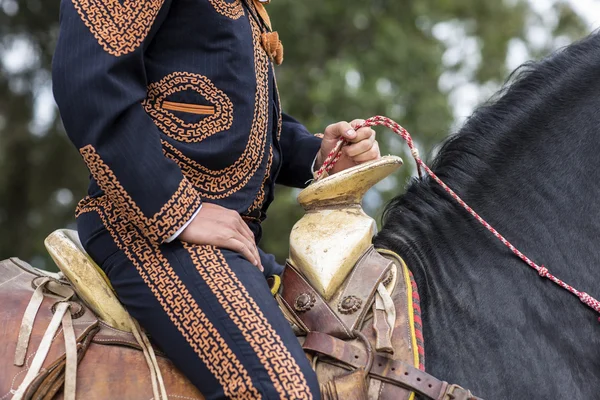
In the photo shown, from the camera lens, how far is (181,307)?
2023 millimetres

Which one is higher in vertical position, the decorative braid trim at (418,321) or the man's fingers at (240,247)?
the man's fingers at (240,247)

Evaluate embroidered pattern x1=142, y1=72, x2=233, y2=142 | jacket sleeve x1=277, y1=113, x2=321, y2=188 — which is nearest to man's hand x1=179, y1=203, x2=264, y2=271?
embroidered pattern x1=142, y1=72, x2=233, y2=142

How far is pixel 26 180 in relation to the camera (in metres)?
10.1

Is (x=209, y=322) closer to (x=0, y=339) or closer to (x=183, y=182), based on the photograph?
(x=183, y=182)

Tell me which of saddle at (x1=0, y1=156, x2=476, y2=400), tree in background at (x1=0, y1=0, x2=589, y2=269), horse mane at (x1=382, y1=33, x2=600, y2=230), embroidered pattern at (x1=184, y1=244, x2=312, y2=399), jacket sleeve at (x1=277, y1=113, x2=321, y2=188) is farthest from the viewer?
tree in background at (x1=0, y1=0, x2=589, y2=269)

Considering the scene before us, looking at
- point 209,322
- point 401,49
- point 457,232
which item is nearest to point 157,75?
point 209,322

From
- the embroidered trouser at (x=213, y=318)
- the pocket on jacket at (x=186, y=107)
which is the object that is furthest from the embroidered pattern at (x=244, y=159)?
the embroidered trouser at (x=213, y=318)

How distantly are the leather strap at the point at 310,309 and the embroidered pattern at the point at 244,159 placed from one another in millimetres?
345

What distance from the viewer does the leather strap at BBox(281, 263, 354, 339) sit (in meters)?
2.16

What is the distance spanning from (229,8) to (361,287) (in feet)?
3.14

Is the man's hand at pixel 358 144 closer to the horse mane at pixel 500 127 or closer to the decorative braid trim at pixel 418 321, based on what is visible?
the horse mane at pixel 500 127

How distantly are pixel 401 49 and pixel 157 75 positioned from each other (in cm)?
737

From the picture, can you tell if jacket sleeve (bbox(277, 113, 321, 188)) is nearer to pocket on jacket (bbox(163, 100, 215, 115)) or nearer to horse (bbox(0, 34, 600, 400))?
horse (bbox(0, 34, 600, 400))

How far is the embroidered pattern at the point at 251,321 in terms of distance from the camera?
1.95 metres
